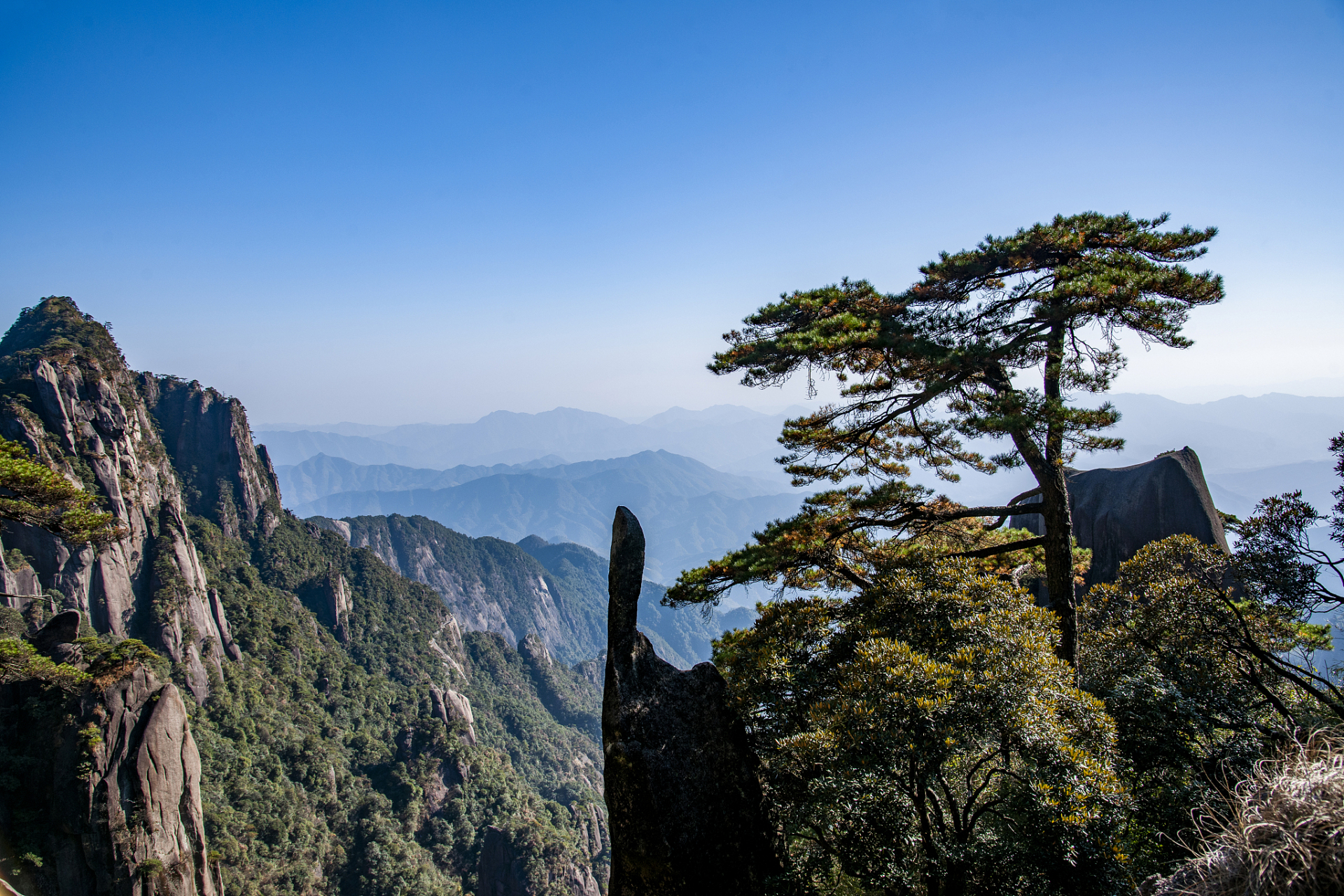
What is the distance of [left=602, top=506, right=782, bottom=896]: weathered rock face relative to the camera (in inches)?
263

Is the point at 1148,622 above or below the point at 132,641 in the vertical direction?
above

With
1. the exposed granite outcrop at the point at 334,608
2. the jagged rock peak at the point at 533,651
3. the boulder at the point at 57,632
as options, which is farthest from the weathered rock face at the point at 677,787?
the jagged rock peak at the point at 533,651

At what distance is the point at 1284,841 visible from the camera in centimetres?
271

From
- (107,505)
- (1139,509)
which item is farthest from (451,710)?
(1139,509)

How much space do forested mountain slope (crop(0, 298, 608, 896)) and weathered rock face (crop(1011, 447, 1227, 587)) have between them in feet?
85.4

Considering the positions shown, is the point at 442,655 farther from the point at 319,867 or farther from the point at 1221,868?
the point at 1221,868

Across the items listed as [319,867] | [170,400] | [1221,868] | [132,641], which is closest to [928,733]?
[1221,868]

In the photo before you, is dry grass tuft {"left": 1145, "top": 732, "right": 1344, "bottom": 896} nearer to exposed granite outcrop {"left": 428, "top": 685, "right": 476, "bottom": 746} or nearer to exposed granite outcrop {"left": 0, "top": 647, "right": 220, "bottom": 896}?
exposed granite outcrop {"left": 0, "top": 647, "right": 220, "bottom": 896}

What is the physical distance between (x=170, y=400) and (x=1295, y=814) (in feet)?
319

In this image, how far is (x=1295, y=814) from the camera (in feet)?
9.06

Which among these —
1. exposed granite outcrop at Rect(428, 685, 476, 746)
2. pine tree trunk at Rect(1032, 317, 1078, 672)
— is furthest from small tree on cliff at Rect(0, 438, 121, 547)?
exposed granite outcrop at Rect(428, 685, 476, 746)

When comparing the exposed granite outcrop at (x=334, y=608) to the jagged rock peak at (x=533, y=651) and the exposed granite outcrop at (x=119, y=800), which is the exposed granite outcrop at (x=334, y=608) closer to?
the jagged rock peak at (x=533, y=651)

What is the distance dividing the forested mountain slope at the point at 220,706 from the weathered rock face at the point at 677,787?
51.3 feet

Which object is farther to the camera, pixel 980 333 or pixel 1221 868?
pixel 980 333
